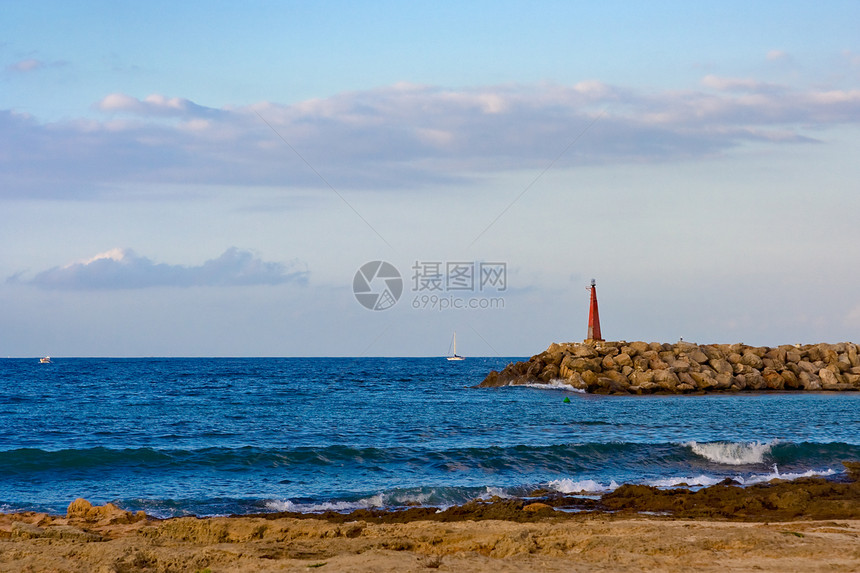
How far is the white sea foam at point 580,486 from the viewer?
15041 millimetres

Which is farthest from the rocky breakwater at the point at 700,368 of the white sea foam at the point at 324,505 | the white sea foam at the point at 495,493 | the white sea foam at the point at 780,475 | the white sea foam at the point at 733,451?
the white sea foam at the point at 324,505

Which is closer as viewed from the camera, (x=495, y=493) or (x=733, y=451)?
(x=495, y=493)

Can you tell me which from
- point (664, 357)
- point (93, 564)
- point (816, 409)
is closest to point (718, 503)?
point (93, 564)

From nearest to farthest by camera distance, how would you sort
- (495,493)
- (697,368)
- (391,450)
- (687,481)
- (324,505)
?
(324,505)
(495,493)
(687,481)
(391,450)
(697,368)

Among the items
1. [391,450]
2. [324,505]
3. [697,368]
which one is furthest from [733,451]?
[697,368]

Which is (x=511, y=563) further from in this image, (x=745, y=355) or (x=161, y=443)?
(x=745, y=355)

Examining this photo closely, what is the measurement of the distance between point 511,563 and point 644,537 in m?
2.09

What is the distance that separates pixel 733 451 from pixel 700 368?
23.5 meters

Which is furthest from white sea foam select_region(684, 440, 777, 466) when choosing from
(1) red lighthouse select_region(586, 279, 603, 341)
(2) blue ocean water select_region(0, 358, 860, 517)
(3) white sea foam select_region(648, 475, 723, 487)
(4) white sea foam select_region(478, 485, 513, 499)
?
(1) red lighthouse select_region(586, 279, 603, 341)

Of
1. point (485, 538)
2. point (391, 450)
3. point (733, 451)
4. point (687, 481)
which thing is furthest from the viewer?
point (391, 450)

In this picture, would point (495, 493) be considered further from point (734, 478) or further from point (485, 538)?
point (485, 538)

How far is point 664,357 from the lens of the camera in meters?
43.9

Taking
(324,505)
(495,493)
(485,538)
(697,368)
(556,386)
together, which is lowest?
(324,505)

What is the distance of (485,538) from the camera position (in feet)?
30.3
